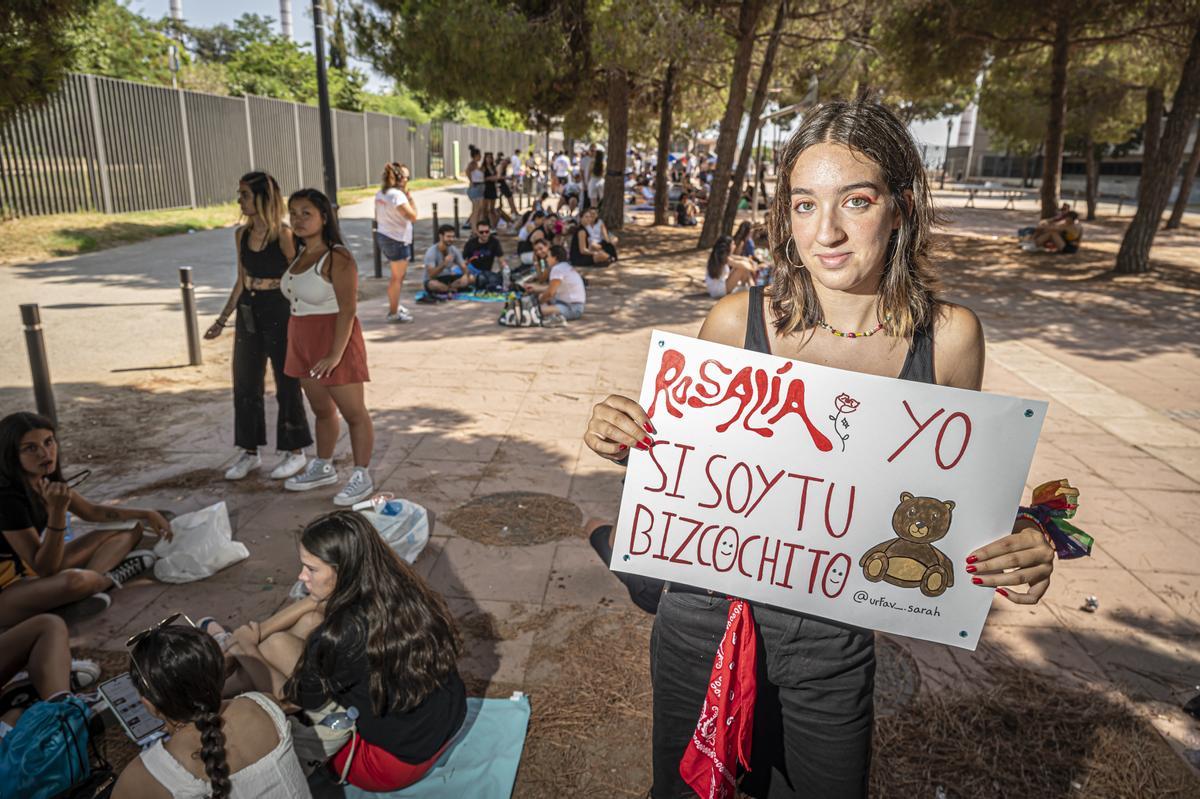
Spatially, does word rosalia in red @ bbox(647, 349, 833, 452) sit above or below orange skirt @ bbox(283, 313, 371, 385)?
above

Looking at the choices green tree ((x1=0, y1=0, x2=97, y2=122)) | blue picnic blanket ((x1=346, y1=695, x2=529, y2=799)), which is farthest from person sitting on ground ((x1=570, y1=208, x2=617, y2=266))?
blue picnic blanket ((x1=346, y1=695, x2=529, y2=799))

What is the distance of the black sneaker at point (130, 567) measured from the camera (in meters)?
3.97

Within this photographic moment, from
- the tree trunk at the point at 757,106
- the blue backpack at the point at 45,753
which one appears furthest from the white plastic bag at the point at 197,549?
the tree trunk at the point at 757,106

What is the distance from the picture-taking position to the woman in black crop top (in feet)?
16.3

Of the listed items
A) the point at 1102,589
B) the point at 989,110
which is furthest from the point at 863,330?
the point at 989,110

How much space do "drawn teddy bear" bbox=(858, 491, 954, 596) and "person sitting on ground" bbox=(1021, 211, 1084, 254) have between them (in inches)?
733

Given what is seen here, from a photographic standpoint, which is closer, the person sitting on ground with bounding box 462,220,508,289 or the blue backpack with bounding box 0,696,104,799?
the blue backpack with bounding box 0,696,104,799

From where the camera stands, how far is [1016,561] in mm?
1627

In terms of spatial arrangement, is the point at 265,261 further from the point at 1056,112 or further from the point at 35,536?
the point at 1056,112

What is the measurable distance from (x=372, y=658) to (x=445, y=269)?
938 cm

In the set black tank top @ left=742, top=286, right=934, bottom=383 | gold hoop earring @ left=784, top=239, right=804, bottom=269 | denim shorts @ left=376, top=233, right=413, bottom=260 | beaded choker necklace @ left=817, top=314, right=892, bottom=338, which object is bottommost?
denim shorts @ left=376, top=233, right=413, bottom=260

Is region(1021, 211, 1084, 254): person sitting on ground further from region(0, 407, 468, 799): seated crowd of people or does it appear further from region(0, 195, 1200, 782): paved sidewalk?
region(0, 407, 468, 799): seated crowd of people

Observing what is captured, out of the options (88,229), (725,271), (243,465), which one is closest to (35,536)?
(243,465)

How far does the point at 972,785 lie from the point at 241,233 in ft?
16.3
